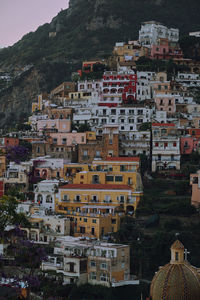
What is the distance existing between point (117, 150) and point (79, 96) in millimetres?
16789

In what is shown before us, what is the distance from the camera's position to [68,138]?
265 feet

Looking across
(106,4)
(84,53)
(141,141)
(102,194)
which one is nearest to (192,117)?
(141,141)

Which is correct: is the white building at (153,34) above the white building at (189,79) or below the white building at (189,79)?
above

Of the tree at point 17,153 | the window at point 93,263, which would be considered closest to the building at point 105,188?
the tree at point 17,153

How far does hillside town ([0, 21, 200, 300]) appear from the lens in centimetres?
6069

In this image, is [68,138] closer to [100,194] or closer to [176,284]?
[100,194]

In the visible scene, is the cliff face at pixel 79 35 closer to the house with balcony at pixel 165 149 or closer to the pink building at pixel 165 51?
the pink building at pixel 165 51

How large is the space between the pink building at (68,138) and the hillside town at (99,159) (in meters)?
0.09

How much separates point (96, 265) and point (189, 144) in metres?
22.6

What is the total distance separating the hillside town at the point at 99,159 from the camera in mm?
60688

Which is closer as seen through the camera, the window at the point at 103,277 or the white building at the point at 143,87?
the window at the point at 103,277

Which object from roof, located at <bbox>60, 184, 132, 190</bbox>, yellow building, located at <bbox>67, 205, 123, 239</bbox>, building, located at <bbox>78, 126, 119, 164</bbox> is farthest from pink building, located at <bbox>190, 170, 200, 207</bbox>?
building, located at <bbox>78, 126, 119, 164</bbox>

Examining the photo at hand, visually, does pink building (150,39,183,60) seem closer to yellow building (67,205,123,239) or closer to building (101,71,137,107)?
building (101,71,137,107)

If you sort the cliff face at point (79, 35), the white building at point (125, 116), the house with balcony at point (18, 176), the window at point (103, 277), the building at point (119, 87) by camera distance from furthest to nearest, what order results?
the cliff face at point (79, 35), the building at point (119, 87), the white building at point (125, 116), the house with balcony at point (18, 176), the window at point (103, 277)
